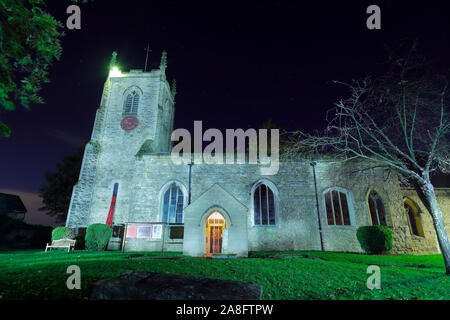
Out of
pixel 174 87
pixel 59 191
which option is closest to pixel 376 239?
pixel 174 87

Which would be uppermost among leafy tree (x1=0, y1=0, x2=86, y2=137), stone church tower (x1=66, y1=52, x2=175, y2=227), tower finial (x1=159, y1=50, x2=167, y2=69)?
tower finial (x1=159, y1=50, x2=167, y2=69)

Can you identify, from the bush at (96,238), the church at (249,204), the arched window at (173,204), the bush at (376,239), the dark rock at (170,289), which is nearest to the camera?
the dark rock at (170,289)

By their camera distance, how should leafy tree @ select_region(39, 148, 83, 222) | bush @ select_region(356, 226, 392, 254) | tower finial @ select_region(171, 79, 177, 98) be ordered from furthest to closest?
1. tower finial @ select_region(171, 79, 177, 98)
2. leafy tree @ select_region(39, 148, 83, 222)
3. bush @ select_region(356, 226, 392, 254)

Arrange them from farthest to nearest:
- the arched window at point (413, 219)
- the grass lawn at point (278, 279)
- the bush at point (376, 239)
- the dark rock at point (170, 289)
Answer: the arched window at point (413, 219), the bush at point (376, 239), the grass lawn at point (278, 279), the dark rock at point (170, 289)

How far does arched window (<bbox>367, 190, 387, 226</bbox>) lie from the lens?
15500 millimetres

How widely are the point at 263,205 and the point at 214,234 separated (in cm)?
464

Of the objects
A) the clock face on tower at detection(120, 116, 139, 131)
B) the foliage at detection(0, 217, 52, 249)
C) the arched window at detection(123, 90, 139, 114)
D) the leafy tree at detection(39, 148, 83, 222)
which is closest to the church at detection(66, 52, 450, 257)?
the clock face on tower at detection(120, 116, 139, 131)

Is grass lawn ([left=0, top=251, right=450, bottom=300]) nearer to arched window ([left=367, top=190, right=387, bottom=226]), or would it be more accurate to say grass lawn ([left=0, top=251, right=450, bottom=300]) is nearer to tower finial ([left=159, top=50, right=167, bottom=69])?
arched window ([left=367, top=190, right=387, bottom=226])

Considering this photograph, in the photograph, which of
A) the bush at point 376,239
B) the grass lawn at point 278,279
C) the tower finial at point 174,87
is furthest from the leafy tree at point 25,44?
the tower finial at point 174,87

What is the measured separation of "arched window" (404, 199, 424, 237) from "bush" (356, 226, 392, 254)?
7098mm

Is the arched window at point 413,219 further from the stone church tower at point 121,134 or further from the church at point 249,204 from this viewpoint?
the stone church tower at point 121,134

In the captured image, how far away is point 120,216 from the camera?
59.6ft

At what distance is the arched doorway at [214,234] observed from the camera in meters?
13.2

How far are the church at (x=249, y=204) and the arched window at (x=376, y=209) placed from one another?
6 cm
